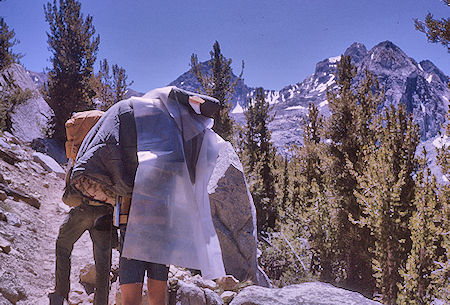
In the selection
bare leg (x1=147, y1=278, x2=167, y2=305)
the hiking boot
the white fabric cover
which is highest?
the white fabric cover

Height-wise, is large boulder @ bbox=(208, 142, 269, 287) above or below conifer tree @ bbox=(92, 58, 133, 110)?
below

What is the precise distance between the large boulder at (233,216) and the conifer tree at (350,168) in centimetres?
247

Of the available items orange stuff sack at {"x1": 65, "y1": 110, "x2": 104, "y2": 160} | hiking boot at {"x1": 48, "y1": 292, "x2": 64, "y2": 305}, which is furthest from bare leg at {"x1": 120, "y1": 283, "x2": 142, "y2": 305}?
orange stuff sack at {"x1": 65, "y1": 110, "x2": 104, "y2": 160}

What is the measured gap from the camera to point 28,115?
1253cm

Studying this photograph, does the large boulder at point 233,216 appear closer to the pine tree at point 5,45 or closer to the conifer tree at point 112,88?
the conifer tree at point 112,88

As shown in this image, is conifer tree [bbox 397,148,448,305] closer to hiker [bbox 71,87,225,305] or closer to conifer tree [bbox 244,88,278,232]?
hiker [bbox 71,87,225,305]

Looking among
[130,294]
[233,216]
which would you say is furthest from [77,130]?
[233,216]

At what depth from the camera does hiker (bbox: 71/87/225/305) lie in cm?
148

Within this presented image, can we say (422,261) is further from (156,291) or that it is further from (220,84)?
(220,84)

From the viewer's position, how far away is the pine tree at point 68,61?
12.5 meters

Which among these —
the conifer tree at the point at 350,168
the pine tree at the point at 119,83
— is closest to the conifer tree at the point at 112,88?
the pine tree at the point at 119,83

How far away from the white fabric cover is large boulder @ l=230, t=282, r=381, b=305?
3.11ft

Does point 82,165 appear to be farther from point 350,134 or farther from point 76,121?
point 350,134

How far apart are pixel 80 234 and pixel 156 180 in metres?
1.17
